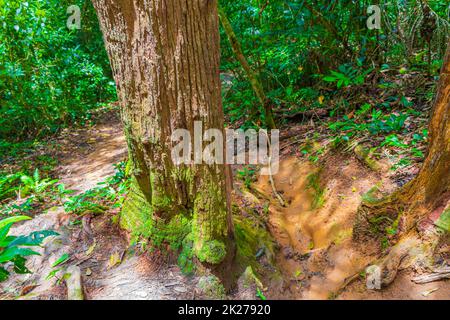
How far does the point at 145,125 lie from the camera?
6.60 ft

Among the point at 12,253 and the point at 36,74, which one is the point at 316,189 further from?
the point at 36,74

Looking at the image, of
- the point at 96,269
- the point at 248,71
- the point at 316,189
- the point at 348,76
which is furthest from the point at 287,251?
the point at 348,76

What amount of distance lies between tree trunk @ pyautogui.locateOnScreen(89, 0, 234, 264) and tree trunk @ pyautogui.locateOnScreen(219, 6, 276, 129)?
210 cm

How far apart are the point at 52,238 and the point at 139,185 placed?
985 mm

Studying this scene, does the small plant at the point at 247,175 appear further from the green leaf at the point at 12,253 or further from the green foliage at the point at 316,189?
the green leaf at the point at 12,253

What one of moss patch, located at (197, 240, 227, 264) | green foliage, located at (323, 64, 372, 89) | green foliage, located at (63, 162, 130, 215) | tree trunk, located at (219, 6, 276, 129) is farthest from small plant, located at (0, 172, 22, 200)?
green foliage, located at (323, 64, 372, 89)

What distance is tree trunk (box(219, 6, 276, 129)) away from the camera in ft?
12.3

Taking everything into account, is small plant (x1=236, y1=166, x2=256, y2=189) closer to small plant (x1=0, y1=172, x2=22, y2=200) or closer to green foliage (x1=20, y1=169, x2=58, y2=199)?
green foliage (x1=20, y1=169, x2=58, y2=199)

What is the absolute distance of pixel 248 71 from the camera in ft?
13.4

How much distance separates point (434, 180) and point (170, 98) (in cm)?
177

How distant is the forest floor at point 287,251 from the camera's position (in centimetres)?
216

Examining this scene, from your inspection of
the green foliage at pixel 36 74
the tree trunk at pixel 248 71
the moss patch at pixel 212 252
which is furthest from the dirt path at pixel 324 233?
the green foliage at pixel 36 74
